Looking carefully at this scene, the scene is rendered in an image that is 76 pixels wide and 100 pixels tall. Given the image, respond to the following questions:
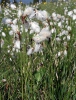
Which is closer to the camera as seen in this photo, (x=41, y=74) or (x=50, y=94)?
(x=50, y=94)

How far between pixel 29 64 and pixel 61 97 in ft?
0.92

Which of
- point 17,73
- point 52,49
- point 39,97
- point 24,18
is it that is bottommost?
point 39,97

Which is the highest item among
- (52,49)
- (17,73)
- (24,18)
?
(24,18)

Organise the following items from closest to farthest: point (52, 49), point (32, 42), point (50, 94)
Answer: point (50, 94)
point (32, 42)
point (52, 49)

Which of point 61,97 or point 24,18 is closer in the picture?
point 24,18

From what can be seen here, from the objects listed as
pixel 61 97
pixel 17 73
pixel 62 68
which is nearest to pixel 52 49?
pixel 62 68

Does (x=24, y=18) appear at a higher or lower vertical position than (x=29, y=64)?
higher

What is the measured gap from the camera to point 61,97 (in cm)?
165

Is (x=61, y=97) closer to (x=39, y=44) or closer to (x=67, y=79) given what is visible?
(x=67, y=79)

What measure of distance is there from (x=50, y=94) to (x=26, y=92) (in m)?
0.15

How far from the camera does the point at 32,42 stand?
5.87 feet

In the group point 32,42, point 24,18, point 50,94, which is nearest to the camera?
point 24,18

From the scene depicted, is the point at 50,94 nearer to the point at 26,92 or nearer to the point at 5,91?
the point at 26,92

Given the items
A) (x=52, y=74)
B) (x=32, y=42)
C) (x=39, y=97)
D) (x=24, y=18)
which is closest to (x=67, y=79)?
(x=52, y=74)
